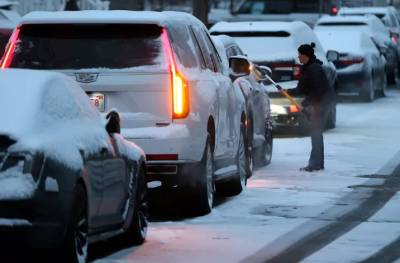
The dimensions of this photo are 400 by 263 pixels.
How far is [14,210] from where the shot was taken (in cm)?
934

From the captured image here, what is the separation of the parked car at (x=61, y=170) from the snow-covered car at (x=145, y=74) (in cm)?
133

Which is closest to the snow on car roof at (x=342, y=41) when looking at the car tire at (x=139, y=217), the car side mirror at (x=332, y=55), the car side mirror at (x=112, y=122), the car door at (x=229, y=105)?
the car side mirror at (x=332, y=55)

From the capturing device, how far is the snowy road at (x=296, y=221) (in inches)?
447

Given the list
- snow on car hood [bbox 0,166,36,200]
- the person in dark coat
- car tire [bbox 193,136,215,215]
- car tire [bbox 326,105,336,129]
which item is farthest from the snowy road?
car tire [bbox 326,105,336,129]

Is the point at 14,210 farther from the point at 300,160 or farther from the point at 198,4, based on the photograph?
the point at 198,4

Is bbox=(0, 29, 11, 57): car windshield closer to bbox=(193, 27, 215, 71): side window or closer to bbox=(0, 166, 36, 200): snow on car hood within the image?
bbox=(193, 27, 215, 71): side window

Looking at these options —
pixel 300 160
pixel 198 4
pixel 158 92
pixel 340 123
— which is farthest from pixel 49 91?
pixel 198 4

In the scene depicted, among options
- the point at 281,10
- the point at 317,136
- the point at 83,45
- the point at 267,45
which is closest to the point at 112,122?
the point at 83,45

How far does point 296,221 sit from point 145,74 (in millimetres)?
1959

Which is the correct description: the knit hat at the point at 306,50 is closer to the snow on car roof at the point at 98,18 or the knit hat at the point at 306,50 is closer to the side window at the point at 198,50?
the side window at the point at 198,50

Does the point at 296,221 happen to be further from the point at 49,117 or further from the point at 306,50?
the point at 306,50

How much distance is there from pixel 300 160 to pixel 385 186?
3.35 m

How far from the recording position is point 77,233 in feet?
33.1

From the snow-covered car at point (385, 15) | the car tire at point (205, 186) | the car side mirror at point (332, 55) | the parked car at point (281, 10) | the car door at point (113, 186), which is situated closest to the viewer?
the car door at point (113, 186)
